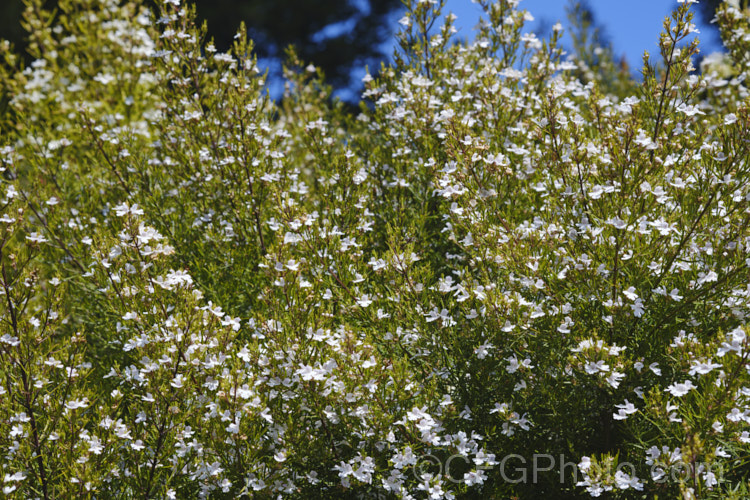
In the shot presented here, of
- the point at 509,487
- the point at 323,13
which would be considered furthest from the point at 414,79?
the point at 323,13

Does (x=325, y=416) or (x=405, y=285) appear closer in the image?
(x=325, y=416)

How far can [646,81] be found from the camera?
3096 millimetres

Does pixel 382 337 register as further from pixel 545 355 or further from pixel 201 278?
pixel 201 278

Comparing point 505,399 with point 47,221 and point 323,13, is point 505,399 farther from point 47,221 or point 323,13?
point 323,13

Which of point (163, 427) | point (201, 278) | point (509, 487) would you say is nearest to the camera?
point (163, 427)

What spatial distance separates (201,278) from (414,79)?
1810 mm

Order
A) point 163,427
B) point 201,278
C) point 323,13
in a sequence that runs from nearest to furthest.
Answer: point 163,427
point 201,278
point 323,13

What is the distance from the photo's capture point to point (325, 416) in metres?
2.79

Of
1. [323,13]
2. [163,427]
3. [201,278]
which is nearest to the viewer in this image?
[163,427]

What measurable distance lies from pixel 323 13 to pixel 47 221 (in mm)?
13625

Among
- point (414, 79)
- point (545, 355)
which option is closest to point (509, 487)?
point (545, 355)

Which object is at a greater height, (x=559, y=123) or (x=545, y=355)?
(x=559, y=123)

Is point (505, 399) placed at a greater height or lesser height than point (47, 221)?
lesser

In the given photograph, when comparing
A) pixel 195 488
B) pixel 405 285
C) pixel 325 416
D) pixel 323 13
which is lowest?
pixel 195 488
